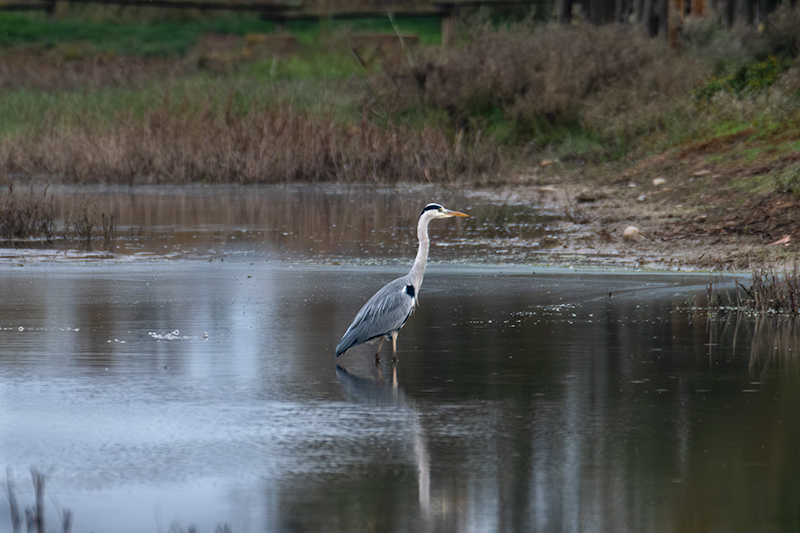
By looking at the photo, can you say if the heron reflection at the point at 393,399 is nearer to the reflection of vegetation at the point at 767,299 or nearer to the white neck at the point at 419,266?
the white neck at the point at 419,266

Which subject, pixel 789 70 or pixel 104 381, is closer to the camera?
pixel 104 381

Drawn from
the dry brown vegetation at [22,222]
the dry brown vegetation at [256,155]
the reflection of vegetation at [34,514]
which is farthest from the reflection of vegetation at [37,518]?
the dry brown vegetation at [256,155]

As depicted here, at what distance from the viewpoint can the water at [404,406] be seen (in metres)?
5.88

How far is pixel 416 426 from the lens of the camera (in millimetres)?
7375

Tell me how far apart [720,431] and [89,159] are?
66.2ft

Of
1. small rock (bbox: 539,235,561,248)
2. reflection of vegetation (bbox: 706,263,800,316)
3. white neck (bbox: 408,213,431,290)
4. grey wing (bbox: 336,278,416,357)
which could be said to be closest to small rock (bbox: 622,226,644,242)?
small rock (bbox: 539,235,561,248)

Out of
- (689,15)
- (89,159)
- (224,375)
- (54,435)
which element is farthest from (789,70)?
(54,435)

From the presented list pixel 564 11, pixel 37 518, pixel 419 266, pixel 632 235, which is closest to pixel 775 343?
pixel 419 266

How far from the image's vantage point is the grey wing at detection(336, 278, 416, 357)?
358 inches

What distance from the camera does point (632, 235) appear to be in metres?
16.6

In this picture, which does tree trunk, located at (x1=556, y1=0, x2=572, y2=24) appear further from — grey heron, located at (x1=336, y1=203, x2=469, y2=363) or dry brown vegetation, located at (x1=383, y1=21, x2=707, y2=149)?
grey heron, located at (x1=336, y1=203, x2=469, y2=363)

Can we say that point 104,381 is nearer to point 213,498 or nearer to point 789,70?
point 213,498

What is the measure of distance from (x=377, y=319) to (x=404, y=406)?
1.34 metres

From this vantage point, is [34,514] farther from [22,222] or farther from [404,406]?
[22,222]
